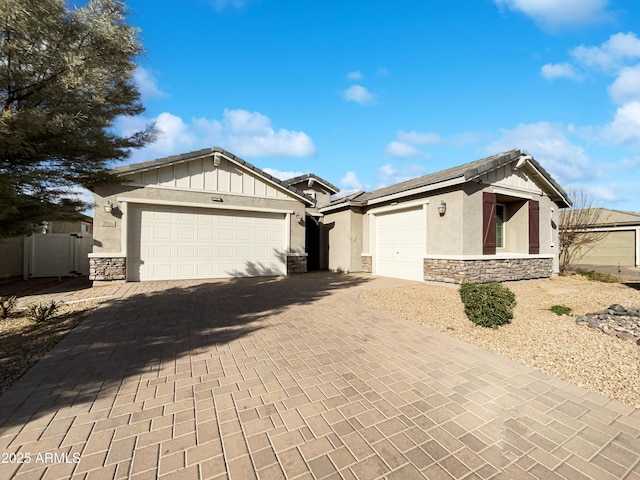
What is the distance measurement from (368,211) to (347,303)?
6719mm

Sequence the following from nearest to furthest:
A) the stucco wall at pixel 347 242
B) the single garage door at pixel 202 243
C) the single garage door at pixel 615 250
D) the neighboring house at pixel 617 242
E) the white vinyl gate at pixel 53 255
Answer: the single garage door at pixel 202 243
the white vinyl gate at pixel 53 255
the stucco wall at pixel 347 242
the neighboring house at pixel 617 242
the single garage door at pixel 615 250

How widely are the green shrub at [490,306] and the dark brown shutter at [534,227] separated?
25.0ft

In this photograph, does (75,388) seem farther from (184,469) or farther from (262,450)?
(262,450)

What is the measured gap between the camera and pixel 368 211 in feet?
41.7

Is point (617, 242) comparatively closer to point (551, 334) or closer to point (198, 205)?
point (551, 334)

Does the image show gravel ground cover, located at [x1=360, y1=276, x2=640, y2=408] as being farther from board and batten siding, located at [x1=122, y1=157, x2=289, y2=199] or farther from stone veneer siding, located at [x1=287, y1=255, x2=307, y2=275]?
board and batten siding, located at [x1=122, y1=157, x2=289, y2=199]

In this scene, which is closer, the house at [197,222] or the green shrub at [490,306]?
the green shrub at [490,306]

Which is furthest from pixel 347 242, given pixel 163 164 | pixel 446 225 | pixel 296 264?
pixel 163 164

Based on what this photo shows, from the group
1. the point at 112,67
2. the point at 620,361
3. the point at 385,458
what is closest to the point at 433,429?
the point at 385,458

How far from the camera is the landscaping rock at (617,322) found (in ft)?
14.5

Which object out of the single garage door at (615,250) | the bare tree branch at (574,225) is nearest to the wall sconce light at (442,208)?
the bare tree branch at (574,225)

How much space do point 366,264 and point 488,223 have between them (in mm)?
5212

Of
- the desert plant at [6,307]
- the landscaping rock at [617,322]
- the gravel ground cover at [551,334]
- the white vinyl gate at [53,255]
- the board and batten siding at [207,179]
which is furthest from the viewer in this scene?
the white vinyl gate at [53,255]

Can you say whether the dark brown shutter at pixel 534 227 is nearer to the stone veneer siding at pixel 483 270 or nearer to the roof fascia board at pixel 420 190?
the stone veneer siding at pixel 483 270
